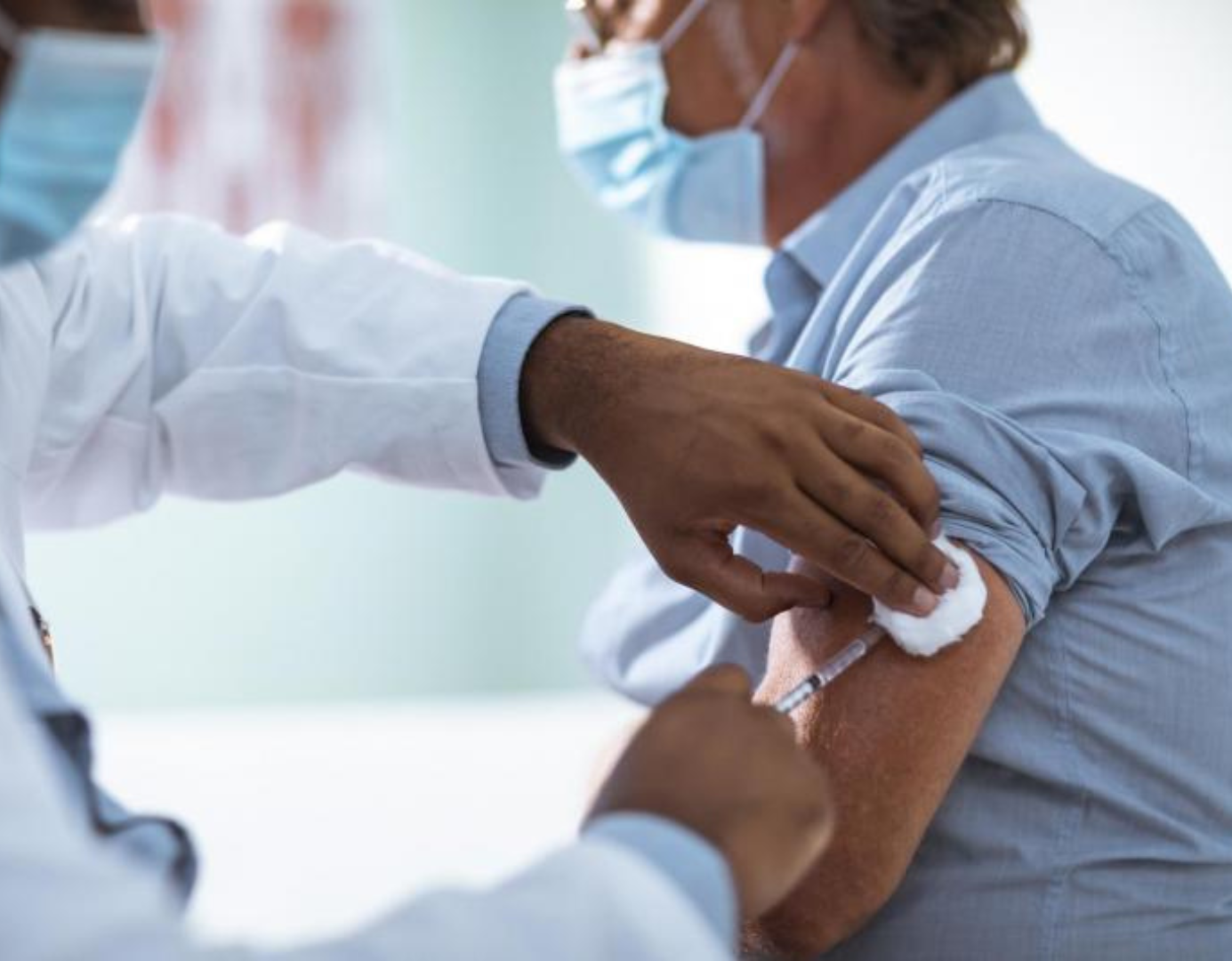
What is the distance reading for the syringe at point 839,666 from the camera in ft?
3.65

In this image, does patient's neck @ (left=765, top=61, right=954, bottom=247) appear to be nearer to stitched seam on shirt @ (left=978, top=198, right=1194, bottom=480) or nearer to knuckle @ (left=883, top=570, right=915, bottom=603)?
stitched seam on shirt @ (left=978, top=198, right=1194, bottom=480)

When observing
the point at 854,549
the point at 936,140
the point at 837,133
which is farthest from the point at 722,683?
the point at 837,133

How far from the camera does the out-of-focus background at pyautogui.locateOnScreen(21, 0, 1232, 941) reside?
396 cm

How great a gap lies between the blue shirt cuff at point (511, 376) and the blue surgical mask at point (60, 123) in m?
0.46

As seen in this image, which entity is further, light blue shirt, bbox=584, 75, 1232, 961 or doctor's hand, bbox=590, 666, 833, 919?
light blue shirt, bbox=584, 75, 1232, 961

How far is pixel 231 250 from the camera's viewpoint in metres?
1.50

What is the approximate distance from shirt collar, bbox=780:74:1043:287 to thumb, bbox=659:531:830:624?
19.3 inches

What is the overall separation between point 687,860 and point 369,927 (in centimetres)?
14

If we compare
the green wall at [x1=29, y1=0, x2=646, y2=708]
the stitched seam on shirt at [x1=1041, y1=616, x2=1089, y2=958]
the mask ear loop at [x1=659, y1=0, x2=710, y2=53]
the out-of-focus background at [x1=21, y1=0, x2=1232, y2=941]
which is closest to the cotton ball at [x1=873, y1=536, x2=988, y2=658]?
the stitched seam on shirt at [x1=1041, y1=616, x2=1089, y2=958]

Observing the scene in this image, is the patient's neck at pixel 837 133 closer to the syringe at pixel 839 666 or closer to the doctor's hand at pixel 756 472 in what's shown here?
the doctor's hand at pixel 756 472

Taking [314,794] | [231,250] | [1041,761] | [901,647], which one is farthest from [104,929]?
[314,794]

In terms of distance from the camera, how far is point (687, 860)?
75 cm

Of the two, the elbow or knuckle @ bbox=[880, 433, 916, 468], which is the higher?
knuckle @ bbox=[880, 433, 916, 468]

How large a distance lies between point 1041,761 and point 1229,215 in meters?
1.27
